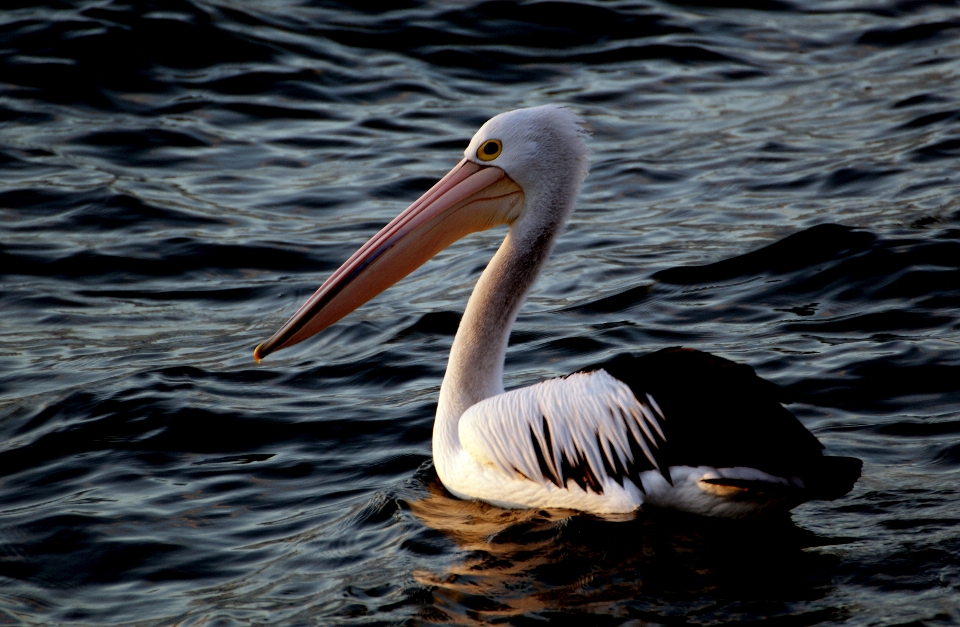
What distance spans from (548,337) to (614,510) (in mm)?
1980

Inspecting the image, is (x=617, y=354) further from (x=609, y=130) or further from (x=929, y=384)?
(x=609, y=130)

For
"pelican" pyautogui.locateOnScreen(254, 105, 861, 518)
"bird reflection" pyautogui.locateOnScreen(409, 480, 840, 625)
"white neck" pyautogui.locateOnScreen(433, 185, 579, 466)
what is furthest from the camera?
"white neck" pyautogui.locateOnScreen(433, 185, 579, 466)

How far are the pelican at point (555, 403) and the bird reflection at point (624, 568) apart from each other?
85 mm

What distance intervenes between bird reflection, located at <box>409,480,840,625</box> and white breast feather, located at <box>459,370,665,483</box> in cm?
19

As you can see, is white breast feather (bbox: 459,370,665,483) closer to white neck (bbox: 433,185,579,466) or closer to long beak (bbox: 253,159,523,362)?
white neck (bbox: 433,185,579,466)

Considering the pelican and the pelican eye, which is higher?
the pelican eye

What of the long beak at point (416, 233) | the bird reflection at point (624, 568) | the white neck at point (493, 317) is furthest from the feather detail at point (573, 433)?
the long beak at point (416, 233)

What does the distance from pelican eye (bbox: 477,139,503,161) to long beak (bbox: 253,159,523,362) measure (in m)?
0.05

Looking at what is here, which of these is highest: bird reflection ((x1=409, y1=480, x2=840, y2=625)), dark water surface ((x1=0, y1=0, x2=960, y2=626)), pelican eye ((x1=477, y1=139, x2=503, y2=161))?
pelican eye ((x1=477, y1=139, x2=503, y2=161))

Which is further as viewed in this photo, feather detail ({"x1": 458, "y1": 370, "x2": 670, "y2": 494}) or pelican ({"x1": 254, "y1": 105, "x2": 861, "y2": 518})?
feather detail ({"x1": 458, "y1": 370, "x2": 670, "y2": 494})

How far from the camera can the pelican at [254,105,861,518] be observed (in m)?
3.31

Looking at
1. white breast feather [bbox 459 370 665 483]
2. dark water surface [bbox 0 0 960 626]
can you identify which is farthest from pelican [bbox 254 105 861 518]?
dark water surface [bbox 0 0 960 626]

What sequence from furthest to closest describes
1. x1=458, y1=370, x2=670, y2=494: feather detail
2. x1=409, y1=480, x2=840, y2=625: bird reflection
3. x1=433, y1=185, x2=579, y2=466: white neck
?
x1=433, y1=185, x2=579, y2=466: white neck < x1=458, y1=370, x2=670, y2=494: feather detail < x1=409, y1=480, x2=840, y2=625: bird reflection

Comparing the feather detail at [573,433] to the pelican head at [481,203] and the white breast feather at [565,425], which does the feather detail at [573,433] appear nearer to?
the white breast feather at [565,425]
